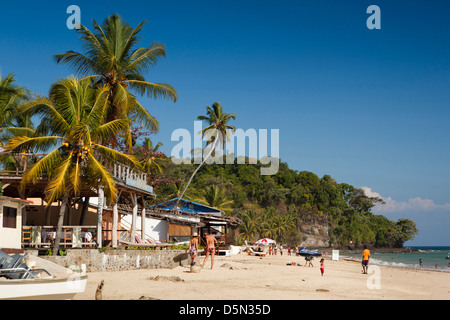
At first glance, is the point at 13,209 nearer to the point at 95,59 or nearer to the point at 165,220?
the point at 95,59

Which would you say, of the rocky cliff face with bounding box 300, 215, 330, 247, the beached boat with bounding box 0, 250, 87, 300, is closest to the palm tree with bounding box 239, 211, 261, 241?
the rocky cliff face with bounding box 300, 215, 330, 247

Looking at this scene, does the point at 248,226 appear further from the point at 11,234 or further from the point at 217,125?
the point at 11,234

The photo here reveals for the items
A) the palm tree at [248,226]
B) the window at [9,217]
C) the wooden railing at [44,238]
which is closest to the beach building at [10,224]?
the window at [9,217]

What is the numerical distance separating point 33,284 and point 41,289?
21 cm

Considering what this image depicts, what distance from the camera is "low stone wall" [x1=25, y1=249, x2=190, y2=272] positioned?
18.7m

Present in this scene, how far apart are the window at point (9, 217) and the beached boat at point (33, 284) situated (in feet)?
23.7

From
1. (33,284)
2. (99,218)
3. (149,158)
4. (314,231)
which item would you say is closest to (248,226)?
(314,231)

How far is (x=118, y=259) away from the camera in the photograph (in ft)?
63.6

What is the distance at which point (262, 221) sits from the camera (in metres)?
90.2

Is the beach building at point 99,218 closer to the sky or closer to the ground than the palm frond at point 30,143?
closer to the ground

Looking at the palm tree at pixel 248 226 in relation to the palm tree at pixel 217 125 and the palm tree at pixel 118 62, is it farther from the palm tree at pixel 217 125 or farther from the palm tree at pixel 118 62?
A: the palm tree at pixel 118 62

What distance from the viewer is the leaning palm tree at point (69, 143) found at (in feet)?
59.4

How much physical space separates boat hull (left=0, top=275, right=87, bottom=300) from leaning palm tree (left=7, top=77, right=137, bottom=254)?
7.67 metres

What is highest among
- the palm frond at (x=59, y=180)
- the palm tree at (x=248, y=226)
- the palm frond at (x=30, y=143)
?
the palm frond at (x=30, y=143)
